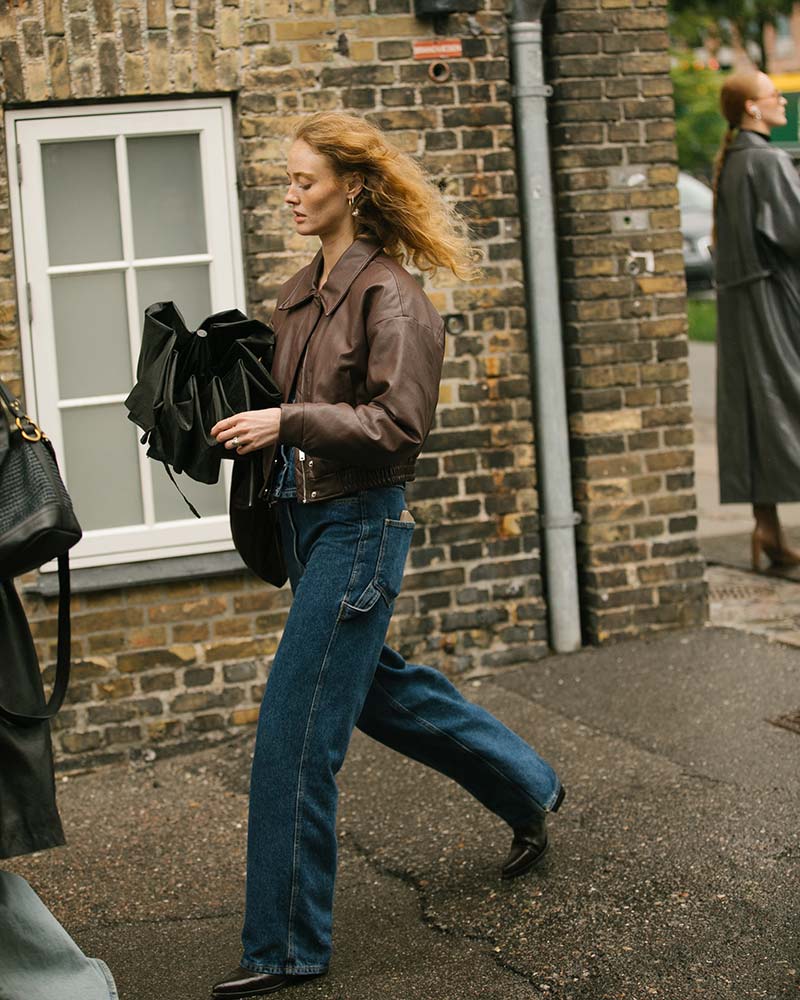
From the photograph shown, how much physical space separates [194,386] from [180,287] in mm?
2242

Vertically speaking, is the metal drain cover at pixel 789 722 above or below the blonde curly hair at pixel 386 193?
below

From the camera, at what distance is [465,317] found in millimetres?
6000

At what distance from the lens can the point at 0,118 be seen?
538 cm

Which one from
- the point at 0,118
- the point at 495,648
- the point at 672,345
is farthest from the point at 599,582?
the point at 0,118

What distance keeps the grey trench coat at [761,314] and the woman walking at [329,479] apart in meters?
3.75

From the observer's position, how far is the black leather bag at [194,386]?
3.55 metres

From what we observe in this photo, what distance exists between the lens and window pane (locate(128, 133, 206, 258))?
5.66 metres

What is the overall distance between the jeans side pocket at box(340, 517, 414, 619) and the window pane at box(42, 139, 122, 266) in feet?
8.15

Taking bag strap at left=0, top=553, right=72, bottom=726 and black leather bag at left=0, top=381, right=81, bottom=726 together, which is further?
bag strap at left=0, top=553, right=72, bottom=726

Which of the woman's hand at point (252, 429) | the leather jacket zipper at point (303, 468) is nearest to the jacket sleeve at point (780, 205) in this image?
the leather jacket zipper at point (303, 468)

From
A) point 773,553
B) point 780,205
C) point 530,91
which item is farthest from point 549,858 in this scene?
point 780,205

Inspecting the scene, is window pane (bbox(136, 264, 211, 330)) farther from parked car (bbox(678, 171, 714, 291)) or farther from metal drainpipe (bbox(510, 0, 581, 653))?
parked car (bbox(678, 171, 714, 291))

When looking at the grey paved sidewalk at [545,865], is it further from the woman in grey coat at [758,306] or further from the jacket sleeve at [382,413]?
the woman in grey coat at [758,306]

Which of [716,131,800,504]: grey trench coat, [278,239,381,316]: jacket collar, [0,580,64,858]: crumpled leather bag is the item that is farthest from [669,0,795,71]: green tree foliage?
[0,580,64,858]: crumpled leather bag
